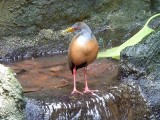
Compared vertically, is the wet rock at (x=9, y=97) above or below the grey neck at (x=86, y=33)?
below

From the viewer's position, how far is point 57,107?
447cm

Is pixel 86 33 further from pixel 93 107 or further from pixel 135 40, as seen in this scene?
pixel 135 40

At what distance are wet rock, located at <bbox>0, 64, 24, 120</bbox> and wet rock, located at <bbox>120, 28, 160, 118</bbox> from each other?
5.39ft

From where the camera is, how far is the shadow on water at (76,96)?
4.48 metres

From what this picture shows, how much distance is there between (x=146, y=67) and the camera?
539 centimetres

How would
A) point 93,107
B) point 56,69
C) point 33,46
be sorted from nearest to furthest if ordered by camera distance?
point 93,107 < point 56,69 < point 33,46

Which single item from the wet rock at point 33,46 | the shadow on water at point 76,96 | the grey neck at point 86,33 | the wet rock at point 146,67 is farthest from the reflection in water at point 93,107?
the wet rock at point 33,46

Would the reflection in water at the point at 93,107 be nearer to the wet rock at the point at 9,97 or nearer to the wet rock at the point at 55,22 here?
the wet rock at the point at 9,97

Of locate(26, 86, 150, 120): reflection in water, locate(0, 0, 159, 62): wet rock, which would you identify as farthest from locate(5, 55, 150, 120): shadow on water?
locate(0, 0, 159, 62): wet rock

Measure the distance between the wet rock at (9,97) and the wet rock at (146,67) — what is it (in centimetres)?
164

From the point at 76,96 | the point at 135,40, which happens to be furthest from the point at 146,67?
the point at 76,96

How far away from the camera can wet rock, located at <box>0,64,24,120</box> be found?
156 inches

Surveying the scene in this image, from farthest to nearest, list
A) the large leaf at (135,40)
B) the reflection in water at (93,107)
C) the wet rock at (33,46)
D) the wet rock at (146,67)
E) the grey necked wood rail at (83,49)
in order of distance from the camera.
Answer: the wet rock at (33,46) → the large leaf at (135,40) → the wet rock at (146,67) → the grey necked wood rail at (83,49) → the reflection in water at (93,107)

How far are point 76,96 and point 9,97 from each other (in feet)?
2.91
